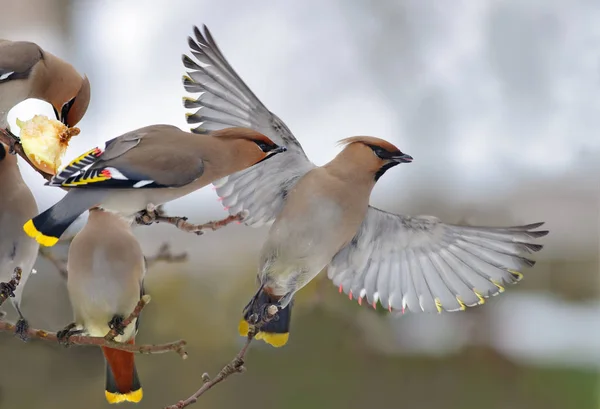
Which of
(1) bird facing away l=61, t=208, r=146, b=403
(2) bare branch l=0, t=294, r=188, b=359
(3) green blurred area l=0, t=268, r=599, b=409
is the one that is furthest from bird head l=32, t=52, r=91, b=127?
(3) green blurred area l=0, t=268, r=599, b=409

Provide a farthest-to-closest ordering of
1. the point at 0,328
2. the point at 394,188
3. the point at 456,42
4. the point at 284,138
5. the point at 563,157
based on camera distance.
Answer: the point at 456,42 → the point at 563,157 → the point at 394,188 → the point at 284,138 → the point at 0,328

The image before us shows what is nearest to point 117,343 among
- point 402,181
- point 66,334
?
point 66,334

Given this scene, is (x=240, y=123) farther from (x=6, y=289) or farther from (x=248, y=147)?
(x=6, y=289)

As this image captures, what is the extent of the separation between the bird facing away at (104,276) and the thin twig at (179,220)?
7 cm

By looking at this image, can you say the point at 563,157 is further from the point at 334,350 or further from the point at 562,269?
the point at 334,350

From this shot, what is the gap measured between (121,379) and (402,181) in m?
1.43

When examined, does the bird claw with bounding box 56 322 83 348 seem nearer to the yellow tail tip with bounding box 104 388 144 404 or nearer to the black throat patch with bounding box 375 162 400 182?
the yellow tail tip with bounding box 104 388 144 404

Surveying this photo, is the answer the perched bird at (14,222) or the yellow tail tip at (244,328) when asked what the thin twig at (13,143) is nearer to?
the perched bird at (14,222)

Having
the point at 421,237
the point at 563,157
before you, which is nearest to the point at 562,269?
the point at 563,157

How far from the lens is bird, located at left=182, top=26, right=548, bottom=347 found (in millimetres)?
749

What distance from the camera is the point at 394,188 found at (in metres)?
2.03

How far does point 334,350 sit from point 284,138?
5.54ft

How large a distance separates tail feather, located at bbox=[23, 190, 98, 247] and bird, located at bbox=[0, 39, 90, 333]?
193 millimetres

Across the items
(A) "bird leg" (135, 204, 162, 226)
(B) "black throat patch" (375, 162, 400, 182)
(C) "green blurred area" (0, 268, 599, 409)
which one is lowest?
(C) "green blurred area" (0, 268, 599, 409)
